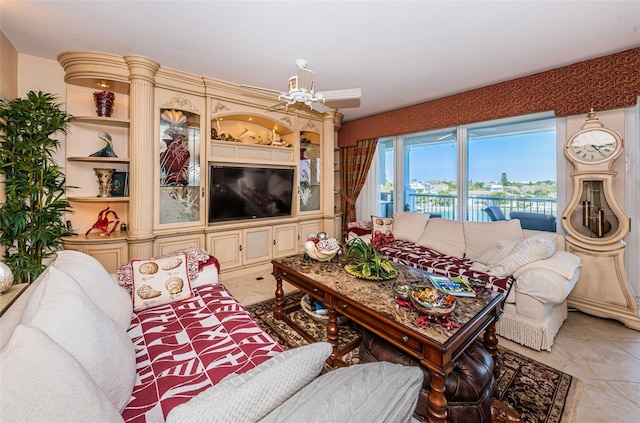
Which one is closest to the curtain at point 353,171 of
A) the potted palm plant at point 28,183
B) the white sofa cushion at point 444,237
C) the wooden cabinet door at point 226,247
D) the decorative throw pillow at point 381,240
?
the decorative throw pillow at point 381,240

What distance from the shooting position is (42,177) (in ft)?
7.92

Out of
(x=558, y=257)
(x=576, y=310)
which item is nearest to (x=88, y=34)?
(x=558, y=257)

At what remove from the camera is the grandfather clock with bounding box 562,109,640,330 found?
2494 millimetres

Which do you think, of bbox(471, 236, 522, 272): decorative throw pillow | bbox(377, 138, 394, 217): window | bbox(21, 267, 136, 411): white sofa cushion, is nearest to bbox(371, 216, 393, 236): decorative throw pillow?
bbox(377, 138, 394, 217): window

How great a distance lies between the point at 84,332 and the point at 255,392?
28.0 inches

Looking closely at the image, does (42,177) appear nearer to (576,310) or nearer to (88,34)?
(88,34)

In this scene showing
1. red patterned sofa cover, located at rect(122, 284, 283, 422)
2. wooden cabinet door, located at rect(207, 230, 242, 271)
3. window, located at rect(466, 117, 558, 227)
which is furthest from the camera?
wooden cabinet door, located at rect(207, 230, 242, 271)

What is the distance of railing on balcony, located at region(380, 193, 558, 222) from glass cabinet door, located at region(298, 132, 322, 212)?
1322 mm

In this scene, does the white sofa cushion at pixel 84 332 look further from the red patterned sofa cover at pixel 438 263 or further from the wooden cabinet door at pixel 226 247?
the wooden cabinet door at pixel 226 247

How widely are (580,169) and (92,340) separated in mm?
3953

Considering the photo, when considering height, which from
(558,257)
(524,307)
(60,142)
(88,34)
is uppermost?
(88,34)

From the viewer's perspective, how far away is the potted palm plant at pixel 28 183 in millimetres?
2254

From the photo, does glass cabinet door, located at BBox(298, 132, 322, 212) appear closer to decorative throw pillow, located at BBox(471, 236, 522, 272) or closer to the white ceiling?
the white ceiling

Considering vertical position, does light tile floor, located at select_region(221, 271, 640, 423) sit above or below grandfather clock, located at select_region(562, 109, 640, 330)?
below
